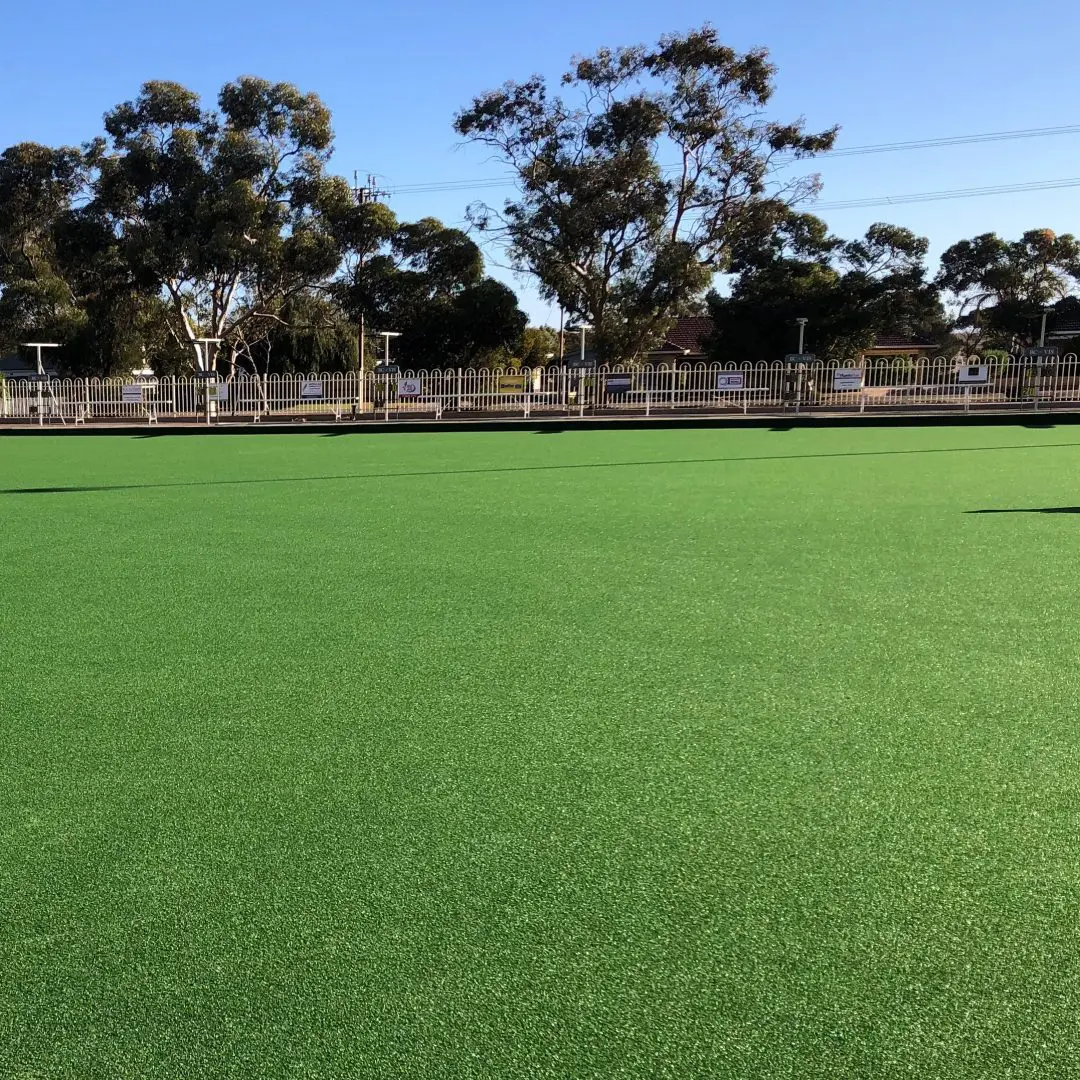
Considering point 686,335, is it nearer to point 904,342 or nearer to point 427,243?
point 904,342

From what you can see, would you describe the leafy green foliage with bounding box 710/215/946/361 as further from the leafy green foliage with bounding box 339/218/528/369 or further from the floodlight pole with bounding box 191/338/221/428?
the floodlight pole with bounding box 191/338/221/428

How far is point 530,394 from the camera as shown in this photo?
2312 cm

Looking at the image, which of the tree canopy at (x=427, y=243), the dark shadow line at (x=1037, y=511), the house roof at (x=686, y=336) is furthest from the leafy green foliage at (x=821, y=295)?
the dark shadow line at (x=1037, y=511)

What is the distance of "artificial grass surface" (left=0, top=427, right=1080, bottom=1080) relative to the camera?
1.59 m

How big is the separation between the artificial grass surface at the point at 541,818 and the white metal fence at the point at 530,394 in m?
17.5

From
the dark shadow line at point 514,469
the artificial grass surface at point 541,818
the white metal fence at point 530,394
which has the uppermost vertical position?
the white metal fence at point 530,394

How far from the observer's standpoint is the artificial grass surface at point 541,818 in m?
1.59

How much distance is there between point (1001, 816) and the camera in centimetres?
229

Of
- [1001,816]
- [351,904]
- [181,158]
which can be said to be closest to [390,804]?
[351,904]

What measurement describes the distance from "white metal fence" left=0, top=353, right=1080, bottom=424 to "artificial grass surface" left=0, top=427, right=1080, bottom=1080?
57.5ft

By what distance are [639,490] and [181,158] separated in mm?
25676

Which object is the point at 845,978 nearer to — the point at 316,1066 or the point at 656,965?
the point at 656,965

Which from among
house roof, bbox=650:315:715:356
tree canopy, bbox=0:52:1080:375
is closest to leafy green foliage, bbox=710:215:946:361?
tree canopy, bbox=0:52:1080:375

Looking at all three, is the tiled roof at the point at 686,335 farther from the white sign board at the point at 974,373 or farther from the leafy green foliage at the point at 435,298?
the white sign board at the point at 974,373
